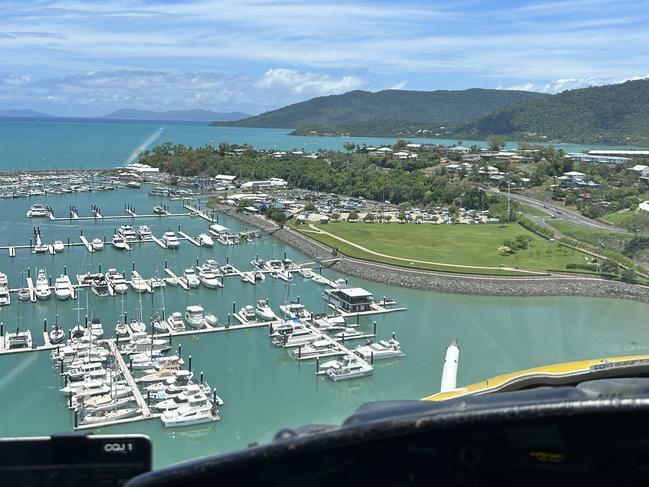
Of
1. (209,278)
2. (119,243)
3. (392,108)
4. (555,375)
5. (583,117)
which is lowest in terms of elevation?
(209,278)

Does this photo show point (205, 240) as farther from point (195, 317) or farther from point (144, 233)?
point (195, 317)

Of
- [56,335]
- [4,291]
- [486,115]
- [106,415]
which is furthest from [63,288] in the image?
[486,115]

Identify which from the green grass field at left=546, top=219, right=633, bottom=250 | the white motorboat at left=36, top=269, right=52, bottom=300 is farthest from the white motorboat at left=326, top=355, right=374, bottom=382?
the green grass field at left=546, top=219, right=633, bottom=250

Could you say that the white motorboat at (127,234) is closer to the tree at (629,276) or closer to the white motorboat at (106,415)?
the white motorboat at (106,415)

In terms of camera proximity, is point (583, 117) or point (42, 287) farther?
point (583, 117)

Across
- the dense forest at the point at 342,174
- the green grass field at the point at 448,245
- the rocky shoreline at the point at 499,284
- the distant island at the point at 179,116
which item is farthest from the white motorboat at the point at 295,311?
the distant island at the point at 179,116

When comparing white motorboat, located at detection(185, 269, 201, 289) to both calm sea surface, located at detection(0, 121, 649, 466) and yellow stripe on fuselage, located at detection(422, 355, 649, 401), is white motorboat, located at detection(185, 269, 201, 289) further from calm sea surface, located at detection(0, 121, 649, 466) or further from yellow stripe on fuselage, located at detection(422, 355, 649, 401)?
yellow stripe on fuselage, located at detection(422, 355, 649, 401)
